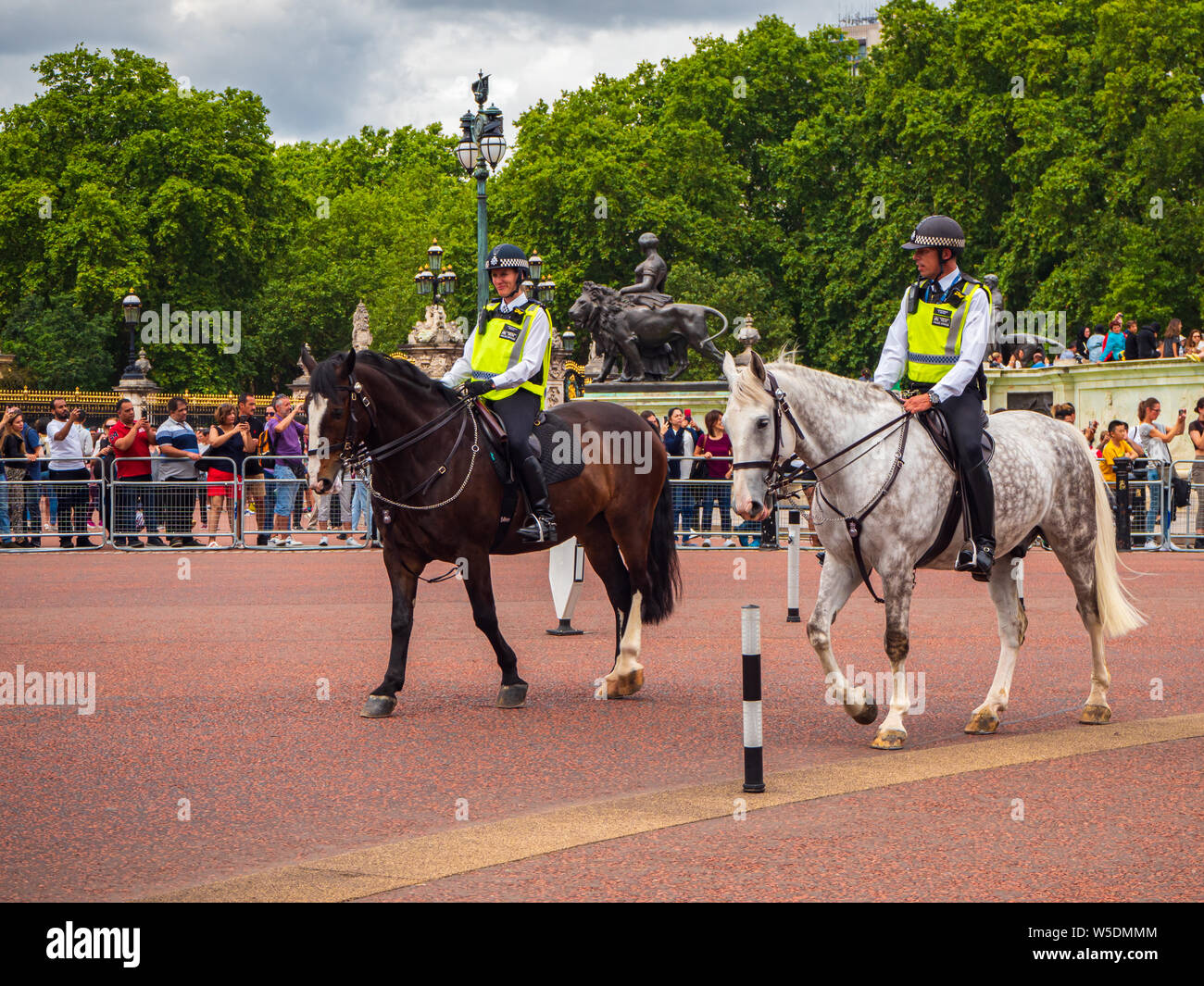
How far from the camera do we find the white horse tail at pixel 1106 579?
9.62 metres

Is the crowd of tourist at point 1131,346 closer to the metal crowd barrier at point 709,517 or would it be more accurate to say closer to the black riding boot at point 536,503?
the metal crowd barrier at point 709,517

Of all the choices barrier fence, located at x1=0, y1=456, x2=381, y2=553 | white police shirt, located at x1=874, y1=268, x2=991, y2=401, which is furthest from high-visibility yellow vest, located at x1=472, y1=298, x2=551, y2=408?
barrier fence, located at x1=0, y1=456, x2=381, y2=553

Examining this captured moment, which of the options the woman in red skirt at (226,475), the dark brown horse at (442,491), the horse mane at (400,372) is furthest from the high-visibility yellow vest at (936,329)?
the woman in red skirt at (226,475)

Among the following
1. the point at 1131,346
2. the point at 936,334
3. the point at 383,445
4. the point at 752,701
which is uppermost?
the point at 1131,346

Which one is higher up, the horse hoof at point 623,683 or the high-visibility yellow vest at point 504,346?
the high-visibility yellow vest at point 504,346

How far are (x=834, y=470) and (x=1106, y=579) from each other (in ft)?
6.68

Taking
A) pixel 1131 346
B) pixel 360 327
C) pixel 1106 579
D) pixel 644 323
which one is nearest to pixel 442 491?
pixel 1106 579

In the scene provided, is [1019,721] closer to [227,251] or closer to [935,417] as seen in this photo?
[935,417]

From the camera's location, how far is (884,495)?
8664 mm

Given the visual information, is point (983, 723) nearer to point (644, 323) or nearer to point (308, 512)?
point (308, 512)

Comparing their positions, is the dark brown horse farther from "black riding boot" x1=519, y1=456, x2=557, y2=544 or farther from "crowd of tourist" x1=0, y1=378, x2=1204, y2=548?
"crowd of tourist" x1=0, y1=378, x2=1204, y2=548

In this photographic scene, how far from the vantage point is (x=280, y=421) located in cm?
2392

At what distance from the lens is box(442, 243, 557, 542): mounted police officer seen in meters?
10.1

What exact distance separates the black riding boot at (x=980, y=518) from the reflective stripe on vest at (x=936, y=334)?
0.63 m
